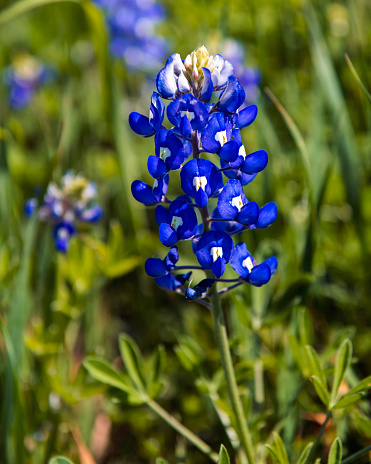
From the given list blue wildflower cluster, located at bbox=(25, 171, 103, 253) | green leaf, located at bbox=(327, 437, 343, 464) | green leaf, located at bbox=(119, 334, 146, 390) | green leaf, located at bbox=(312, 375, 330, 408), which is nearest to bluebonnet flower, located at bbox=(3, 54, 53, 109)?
blue wildflower cluster, located at bbox=(25, 171, 103, 253)

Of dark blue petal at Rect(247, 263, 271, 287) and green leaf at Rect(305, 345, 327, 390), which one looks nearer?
dark blue petal at Rect(247, 263, 271, 287)

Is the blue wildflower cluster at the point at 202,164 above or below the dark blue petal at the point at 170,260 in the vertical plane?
above

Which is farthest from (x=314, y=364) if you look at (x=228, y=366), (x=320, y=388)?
(x=228, y=366)

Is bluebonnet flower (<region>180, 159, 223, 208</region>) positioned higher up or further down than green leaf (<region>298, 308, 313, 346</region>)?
higher up

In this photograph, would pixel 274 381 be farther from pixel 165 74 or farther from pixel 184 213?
pixel 165 74

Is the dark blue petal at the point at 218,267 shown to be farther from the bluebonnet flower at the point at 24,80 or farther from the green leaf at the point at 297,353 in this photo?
the bluebonnet flower at the point at 24,80

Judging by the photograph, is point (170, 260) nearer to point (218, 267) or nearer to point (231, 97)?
point (218, 267)

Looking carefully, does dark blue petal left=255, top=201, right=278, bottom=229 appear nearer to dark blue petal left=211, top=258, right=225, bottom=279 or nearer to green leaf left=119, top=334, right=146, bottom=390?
dark blue petal left=211, top=258, right=225, bottom=279

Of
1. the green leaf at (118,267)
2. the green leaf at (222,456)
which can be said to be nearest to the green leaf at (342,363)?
the green leaf at (222,456)

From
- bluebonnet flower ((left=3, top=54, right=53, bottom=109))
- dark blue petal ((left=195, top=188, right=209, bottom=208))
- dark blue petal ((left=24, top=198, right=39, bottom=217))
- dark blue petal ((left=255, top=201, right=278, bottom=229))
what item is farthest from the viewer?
bluebonnet flower ((left=3, top=54, right=53, bottom=109))
